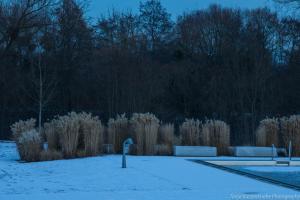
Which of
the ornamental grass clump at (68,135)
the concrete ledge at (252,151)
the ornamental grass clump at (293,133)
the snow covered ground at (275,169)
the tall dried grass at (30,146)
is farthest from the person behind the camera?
the ornamental grass clump at (293,133)

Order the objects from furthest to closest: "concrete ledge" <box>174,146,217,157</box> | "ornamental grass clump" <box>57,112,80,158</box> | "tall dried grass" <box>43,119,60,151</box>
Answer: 1. "concrete ledge" <box>174,146,217,157</box>
2. "tall dried grass" <box>43,119,60,151</box>
3. "ornamental grass clump" <box>57,112,80,158</box>

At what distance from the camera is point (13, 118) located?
81.7 ft

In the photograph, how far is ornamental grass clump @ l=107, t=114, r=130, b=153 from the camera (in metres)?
14.7

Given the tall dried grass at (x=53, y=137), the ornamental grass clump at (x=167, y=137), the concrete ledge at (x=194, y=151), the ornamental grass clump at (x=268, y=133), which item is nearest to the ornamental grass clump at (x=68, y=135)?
the tall dried grass at (x=53, y=137)

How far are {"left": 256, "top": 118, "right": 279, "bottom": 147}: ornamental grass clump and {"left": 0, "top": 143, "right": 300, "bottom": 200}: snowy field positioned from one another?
4654 mm

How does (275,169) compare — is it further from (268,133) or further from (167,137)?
(268,133)

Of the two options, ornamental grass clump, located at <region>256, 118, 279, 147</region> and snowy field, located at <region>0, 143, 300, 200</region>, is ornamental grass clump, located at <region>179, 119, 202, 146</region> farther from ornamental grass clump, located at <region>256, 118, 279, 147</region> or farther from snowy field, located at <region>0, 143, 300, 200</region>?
snowy field, located at <region>0, 143, 300, 200</region>

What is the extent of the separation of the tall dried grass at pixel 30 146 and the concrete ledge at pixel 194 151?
381 centimetres

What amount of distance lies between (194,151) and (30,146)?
176 inches

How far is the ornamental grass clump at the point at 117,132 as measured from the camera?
579 inches

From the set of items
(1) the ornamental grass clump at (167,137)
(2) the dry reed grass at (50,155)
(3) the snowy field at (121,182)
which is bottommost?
(3) the snowy field at (121,182)

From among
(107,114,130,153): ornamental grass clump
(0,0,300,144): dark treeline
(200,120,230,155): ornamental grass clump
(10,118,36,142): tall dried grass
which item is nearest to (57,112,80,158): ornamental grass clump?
(10,118,36,142): tall dried grass

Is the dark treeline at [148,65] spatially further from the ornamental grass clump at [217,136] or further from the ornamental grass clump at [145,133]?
the ornamental grass clump at [145,133]

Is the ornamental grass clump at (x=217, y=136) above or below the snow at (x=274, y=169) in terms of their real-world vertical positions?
above
